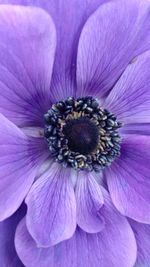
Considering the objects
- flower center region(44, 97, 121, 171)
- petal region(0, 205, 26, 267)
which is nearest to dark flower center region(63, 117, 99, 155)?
flower center region(44, 97, 121, 171)

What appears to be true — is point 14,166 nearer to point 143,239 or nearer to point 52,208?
point 52,208

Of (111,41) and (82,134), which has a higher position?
(111,41)

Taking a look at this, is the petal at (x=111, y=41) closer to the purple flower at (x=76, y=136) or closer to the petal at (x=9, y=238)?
the purple flower at (x=76, y=136)

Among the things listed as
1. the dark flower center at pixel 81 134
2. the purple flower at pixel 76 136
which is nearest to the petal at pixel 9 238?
the purple flower at pixel 76 136

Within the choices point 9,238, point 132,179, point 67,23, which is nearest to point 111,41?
point 67,23

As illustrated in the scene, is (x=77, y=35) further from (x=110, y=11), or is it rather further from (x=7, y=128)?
(x=7, y=128)

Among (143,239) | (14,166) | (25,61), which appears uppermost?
(25,61)
